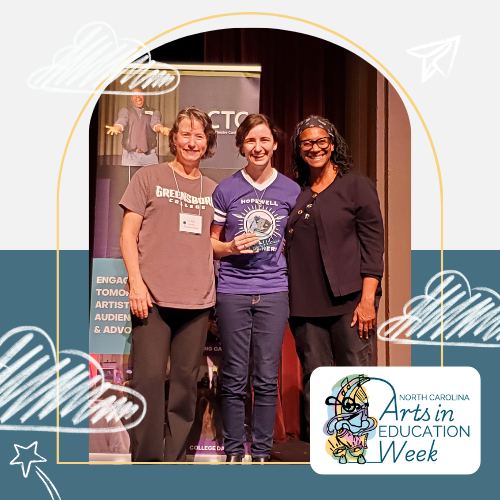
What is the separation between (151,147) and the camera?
347 centimetres

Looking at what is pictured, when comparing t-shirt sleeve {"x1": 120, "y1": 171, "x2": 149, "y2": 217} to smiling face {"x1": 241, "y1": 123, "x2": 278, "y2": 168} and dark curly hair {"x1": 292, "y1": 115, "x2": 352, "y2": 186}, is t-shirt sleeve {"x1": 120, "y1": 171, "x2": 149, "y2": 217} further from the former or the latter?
dark curly hair {"x1": 292, "y1": 115, "x2": 352, "y2": 186}

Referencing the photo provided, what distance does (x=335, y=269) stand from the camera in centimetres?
326

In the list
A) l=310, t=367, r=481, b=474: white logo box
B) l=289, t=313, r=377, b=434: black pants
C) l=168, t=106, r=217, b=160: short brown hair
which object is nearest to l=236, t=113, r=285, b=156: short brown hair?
l=168, t=106, r=217, b=160: short brown hair

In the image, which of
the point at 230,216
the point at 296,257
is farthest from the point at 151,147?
the point at 296,257

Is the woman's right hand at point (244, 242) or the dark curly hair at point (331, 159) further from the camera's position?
the dark curly hair at point (331, 159)

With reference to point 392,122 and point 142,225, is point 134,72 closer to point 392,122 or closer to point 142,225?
point 142,225

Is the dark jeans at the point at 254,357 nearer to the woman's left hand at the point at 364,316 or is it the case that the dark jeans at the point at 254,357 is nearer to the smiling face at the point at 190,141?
the woman's left hand at the point at 364,316

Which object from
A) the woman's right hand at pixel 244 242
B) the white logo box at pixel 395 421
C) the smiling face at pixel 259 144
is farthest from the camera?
the smiling face at pixel 259 144

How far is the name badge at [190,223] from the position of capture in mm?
3320

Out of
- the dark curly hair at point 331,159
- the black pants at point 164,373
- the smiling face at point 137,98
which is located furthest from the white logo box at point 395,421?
the smiling face at point 137,98

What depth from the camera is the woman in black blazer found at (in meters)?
3.26

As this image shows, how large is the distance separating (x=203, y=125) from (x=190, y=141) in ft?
0.32

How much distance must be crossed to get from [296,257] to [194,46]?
3.73ft

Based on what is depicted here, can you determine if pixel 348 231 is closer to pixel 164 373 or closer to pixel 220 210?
pixel 220 210
